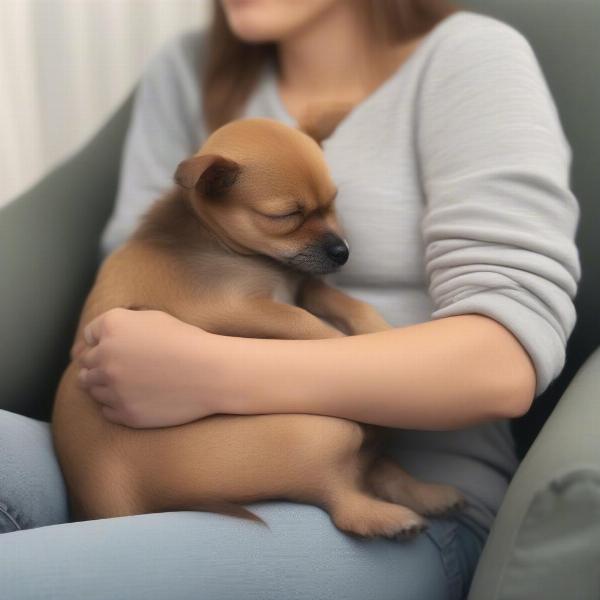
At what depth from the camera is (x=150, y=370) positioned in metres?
0.97

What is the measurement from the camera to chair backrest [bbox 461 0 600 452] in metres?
1.22

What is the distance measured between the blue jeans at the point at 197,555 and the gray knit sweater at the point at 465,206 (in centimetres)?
17

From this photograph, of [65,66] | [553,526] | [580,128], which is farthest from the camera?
[65,66]

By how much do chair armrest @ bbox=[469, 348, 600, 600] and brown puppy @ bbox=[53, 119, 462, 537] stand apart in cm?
16

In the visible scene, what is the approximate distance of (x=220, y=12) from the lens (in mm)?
1438

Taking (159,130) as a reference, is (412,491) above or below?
below

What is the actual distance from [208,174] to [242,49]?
0.52 m

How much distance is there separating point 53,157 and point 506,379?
1.43m

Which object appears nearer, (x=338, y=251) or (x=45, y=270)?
(x=338, y=251)

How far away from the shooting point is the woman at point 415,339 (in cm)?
86

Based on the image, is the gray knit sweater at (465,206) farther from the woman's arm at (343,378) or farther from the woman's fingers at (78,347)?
the woman's fingers at (78,347)

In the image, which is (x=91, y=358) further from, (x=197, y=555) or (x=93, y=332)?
(x=197, y=555)

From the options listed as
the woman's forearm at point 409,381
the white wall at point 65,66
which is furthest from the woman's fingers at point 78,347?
the white wall at point 65,66

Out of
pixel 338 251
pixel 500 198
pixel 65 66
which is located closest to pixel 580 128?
pixel 500 198
